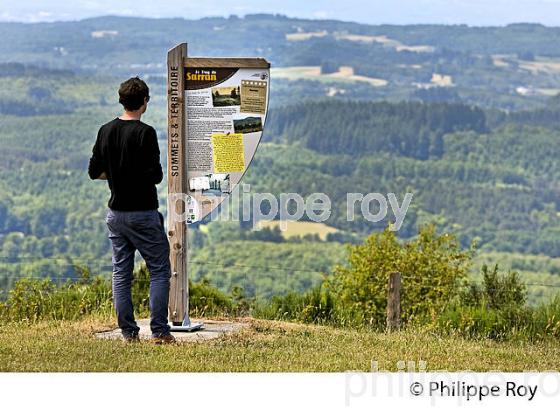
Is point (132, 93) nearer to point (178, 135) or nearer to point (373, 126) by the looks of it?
point (178, 135)

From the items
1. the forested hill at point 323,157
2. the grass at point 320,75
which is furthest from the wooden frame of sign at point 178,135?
the grass at point 320,75

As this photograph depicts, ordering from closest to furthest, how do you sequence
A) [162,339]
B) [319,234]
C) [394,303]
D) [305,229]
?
[162,339] < [394,303] < [319,234] < [305,229]

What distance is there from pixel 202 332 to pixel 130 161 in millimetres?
2116

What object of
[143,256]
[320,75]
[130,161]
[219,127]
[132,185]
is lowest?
[320,75]

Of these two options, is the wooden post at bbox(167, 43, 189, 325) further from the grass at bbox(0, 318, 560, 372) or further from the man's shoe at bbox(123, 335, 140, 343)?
the man's shoe at bbox(123, 335, 140, 343)

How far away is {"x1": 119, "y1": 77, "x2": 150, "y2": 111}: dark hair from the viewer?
845cm

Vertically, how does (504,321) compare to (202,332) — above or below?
below

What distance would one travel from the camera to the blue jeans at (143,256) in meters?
8.57

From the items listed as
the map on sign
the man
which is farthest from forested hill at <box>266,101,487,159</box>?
the man

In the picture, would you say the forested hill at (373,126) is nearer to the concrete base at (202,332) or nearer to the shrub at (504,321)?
the shrub at (504,321)

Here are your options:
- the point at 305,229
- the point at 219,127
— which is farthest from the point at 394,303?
the point at 305,229

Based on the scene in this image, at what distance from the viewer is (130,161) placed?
845 centimetres

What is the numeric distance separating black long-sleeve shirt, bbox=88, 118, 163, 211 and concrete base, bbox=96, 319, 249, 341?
133 centimetres

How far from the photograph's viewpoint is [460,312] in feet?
38.2
